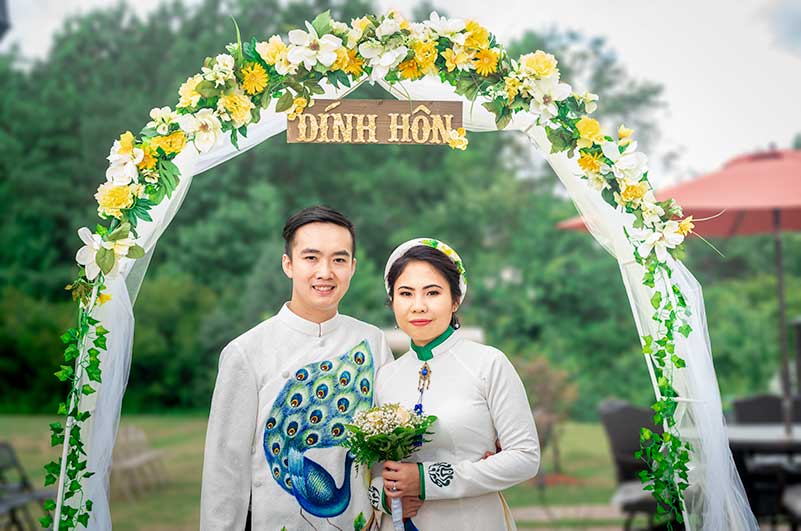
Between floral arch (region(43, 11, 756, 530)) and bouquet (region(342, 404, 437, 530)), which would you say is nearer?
bouquet (region(342, 404, 437, 530))

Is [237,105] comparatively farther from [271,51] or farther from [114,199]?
[114,199]

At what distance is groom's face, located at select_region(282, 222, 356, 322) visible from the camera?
120 inches

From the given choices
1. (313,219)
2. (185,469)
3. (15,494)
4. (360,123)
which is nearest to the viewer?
(313,219)

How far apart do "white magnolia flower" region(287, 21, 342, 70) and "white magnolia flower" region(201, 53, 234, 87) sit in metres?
0.22

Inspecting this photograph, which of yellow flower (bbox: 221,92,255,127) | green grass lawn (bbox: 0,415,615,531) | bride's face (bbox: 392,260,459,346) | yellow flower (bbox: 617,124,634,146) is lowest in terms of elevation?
green grass lawn (bbox: 0,415,615,531)

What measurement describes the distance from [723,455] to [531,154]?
1453 cm

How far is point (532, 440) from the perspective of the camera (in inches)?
114

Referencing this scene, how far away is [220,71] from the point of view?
3.07m

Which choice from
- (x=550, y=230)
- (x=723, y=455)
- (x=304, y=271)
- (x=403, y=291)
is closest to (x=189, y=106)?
(x=304, y=271)


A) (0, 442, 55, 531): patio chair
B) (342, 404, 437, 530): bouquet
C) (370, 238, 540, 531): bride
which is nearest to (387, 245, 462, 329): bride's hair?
(370, 238, 540, 531): bride

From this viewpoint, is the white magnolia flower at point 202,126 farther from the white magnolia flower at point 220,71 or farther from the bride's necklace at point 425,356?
the bride's necklace at point 425,356

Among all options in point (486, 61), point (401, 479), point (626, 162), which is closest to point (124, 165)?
point (486, 61)

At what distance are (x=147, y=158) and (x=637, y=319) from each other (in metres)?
1.92

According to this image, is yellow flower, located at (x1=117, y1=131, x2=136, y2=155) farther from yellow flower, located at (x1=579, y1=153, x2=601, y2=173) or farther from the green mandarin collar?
yellow flower, located at (x1=579, y1=153, x2=601, y2=173)
